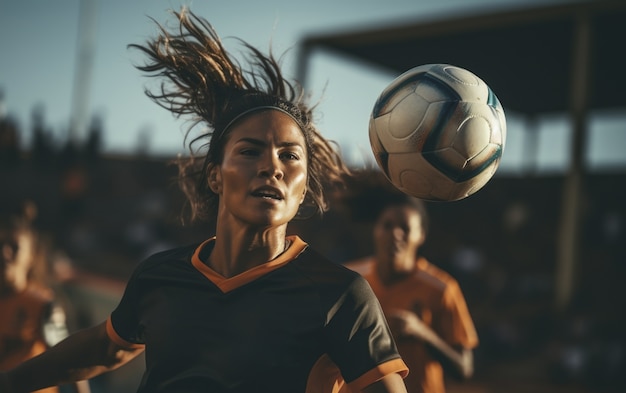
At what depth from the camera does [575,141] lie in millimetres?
12836

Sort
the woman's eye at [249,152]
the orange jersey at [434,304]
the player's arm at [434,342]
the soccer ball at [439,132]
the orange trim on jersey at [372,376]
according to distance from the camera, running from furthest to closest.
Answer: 1. the orange jersey at [434,304]
2. the player's arm at [434,342]
3. the soccer ball at [439,132]
4. the woman's eye at [249,152]
5. the orange trim on jersey at [372,376]

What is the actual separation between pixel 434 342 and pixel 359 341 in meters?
1.92

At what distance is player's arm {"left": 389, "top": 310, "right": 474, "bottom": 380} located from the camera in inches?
158

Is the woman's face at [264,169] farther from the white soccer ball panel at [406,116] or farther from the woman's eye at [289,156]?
the white soccer ball panel at [406,116]

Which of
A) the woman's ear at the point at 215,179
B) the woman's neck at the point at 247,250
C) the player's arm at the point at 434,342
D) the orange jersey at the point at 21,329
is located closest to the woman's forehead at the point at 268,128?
the woman's ear at the point at 215,179

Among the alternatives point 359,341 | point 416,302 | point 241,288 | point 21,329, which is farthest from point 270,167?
point 21,329

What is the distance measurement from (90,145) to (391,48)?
29.2ft

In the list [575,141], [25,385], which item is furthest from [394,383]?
[575,141]

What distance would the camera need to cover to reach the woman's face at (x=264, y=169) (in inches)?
105

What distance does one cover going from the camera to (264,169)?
2658 mm

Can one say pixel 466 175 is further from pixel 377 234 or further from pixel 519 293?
pixel 519 293

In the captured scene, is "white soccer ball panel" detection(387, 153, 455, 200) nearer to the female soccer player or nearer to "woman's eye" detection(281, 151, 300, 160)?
the female soccer player

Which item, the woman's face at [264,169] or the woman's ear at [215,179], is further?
the woman's ear at [215,179]

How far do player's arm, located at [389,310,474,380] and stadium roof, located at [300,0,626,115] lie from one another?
9185mm
